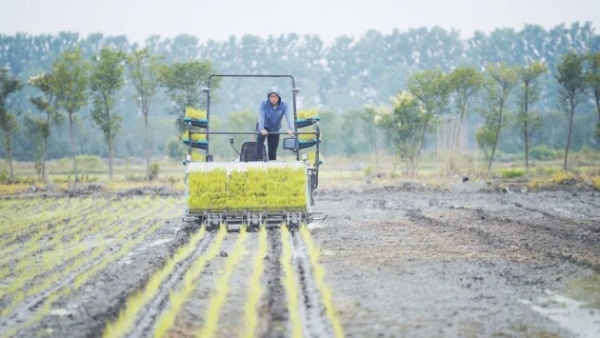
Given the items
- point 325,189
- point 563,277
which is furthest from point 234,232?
point 325,189

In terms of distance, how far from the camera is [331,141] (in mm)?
66125

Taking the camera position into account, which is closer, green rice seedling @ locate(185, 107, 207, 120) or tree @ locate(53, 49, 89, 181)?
green rice seedling @ locate(185, 107, 207, 120)

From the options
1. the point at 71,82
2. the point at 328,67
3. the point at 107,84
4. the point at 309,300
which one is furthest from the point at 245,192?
the point at 328,67

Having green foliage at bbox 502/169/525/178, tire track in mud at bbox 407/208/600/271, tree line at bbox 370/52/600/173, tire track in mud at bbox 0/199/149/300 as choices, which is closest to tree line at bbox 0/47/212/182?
tree line at bbox 370/52/600/173

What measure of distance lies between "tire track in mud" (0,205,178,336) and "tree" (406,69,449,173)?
27799 millimetres

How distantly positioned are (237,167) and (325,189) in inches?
573

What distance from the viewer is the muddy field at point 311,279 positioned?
5.37m

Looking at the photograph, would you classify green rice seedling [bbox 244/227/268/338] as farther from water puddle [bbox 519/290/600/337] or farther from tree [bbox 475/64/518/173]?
tree [bbox 475/64/518/173]

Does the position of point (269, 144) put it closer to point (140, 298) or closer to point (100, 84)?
point (140, 298)

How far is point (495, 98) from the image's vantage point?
3562cm

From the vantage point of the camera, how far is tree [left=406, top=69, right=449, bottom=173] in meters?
35.8

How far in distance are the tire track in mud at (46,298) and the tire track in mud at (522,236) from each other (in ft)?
16.7

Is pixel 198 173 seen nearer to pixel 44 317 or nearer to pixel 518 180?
pixel 44 317

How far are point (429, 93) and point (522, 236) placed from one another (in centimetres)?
2600
